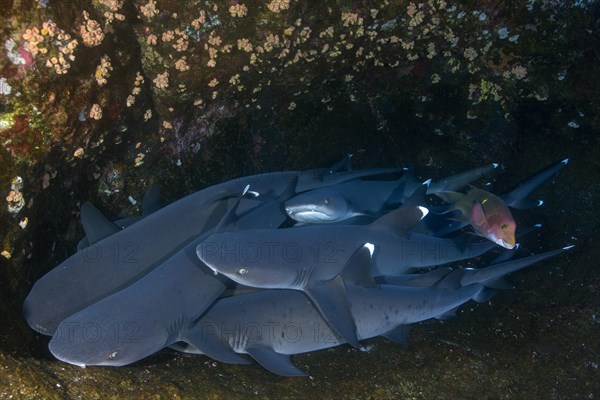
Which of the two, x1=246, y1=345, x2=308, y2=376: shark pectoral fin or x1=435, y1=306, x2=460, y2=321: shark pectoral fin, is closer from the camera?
x1=246, y1=345, x2=308, y2=376: shark pectoral fin

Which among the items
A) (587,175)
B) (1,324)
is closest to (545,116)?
(587,175)

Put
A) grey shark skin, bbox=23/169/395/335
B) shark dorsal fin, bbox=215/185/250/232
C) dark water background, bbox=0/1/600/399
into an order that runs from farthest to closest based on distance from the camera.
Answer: shark dorsal fin, bbox=215/185/250/232 → grey shark skin, bbox=23/169/395/335 → dark water background, bbox=0/1/600/399

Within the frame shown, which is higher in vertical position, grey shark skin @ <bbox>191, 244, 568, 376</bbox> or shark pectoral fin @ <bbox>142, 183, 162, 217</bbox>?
shark pectoral fin @ <bbox>142, 183, 162, 217</bbox>

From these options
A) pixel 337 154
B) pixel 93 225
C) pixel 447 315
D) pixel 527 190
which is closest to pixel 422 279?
pixel 447 315

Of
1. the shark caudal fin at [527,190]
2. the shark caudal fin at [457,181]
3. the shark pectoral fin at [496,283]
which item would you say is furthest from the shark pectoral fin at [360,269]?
the shark caudal fin at [527,190]

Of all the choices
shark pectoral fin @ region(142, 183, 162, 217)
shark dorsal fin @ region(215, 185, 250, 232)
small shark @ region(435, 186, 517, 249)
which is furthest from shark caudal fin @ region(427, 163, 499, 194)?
shark pectoral fin @ region(142, 183, 162, 217)

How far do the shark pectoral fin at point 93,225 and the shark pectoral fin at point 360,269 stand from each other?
1.86 meters

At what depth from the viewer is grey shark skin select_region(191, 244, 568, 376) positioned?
3.40 m

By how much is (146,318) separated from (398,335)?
6.41 feet

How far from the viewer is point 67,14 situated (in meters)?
2.81

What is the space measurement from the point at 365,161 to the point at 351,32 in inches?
75.1

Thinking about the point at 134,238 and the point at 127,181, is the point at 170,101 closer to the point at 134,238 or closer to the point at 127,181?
the point at 127,181

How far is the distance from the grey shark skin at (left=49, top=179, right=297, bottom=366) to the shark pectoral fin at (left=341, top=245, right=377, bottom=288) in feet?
3.06

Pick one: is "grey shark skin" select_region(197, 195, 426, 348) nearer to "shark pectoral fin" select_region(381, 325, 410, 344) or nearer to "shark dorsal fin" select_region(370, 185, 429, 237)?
"shark dorsal fin" select_region(370, 185, 429, 237)
